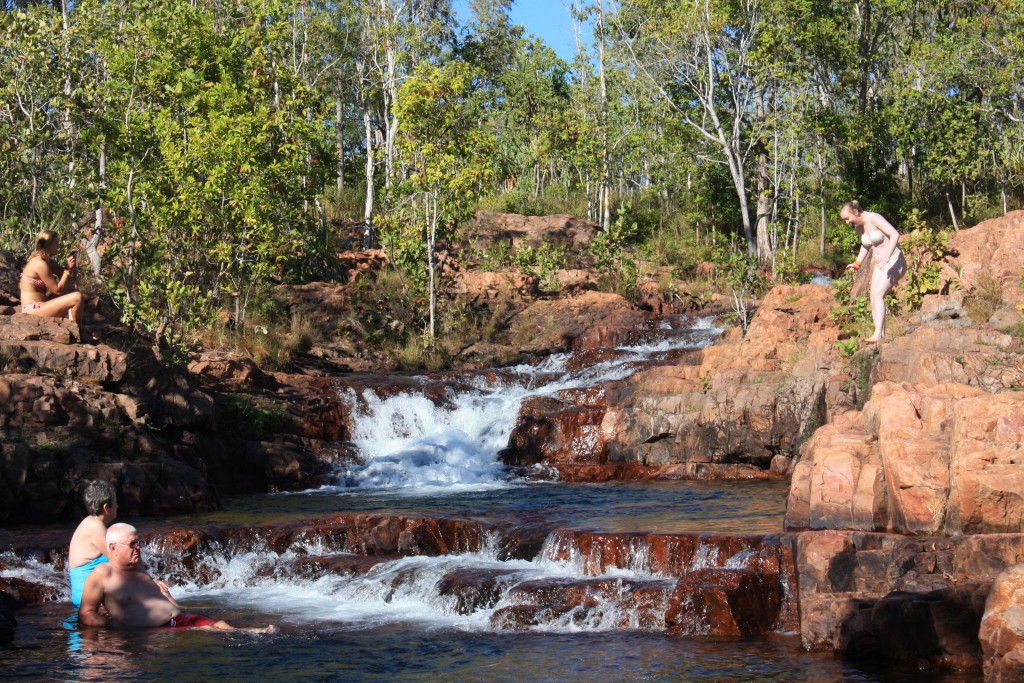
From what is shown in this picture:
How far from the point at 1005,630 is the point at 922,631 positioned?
69cm

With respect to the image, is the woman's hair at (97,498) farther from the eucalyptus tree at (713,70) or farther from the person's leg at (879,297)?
the eucalyptus tree at (713,70)

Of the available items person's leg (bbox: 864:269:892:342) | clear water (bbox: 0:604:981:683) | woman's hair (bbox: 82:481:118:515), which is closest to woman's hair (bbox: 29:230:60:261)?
woman's hair (bbox: 82:481:118:515)

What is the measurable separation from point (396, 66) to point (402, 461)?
20895mm

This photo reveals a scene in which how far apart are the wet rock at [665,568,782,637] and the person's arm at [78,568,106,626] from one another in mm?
4293

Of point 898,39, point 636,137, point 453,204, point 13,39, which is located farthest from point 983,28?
point 13,39

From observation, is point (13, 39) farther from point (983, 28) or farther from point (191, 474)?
point (983, 28)

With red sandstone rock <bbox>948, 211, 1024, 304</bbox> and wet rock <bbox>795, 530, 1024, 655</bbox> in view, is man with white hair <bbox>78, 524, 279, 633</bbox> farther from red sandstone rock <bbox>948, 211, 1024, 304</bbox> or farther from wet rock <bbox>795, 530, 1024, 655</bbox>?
red sandstone rock <bbox>948, 211, 1024, 304</bbox>

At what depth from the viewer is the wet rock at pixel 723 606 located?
28.6ft

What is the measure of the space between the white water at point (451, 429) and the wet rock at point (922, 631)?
8.56m

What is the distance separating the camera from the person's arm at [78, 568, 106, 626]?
8.77m

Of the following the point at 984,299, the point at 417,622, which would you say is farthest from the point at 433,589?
the point at 984,299

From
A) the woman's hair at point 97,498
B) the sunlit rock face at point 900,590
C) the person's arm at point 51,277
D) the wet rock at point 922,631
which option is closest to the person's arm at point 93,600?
the woman's hair at point 97,498

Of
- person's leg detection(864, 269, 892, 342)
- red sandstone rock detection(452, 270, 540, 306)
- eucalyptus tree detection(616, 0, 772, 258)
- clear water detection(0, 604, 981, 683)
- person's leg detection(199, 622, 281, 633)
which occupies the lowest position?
clear water detection(0, 604, 981, 683)

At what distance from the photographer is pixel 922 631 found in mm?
7664
